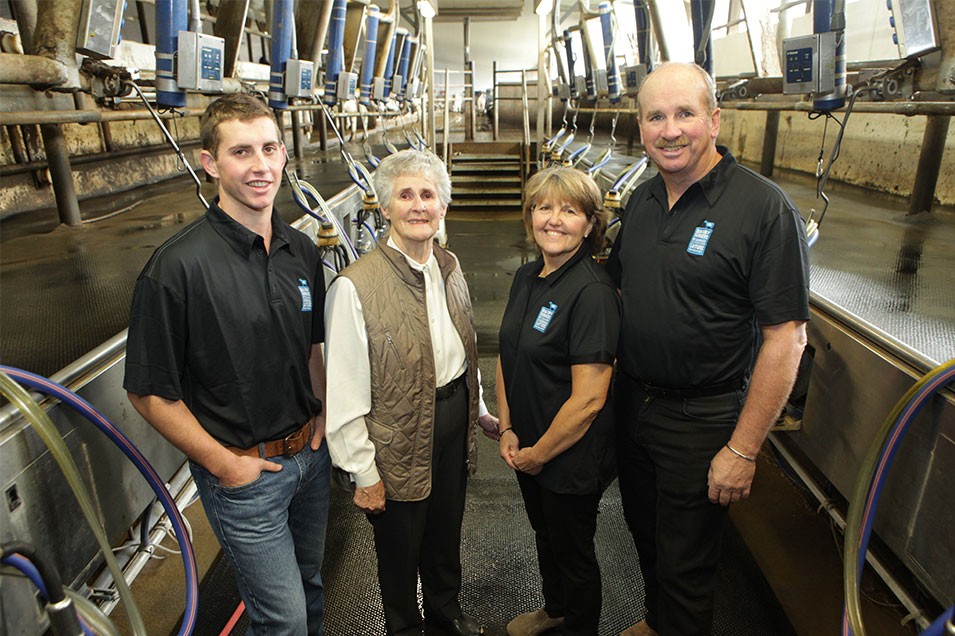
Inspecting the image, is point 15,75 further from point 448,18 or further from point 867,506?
point 448,18

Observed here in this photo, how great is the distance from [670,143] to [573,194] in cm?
23

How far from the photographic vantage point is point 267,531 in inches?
47.0

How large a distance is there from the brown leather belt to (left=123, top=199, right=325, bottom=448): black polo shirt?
0.06ft

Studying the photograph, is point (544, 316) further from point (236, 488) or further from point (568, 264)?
point (236, 488)

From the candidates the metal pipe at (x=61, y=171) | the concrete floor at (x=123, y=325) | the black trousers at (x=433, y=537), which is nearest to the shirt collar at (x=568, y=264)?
the black trousers at (x=433, y=537)

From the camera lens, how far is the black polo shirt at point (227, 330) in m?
1.01

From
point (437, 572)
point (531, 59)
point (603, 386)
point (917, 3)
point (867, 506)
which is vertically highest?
point (531, 59)

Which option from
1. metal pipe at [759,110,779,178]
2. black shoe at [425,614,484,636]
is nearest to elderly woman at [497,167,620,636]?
black shoe at [425,614,484,636]

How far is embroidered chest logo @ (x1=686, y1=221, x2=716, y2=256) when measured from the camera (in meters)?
1.19

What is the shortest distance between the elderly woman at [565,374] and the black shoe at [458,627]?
0.29 m

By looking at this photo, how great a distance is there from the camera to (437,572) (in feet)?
5.23

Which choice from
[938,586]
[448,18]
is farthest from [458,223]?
[448,18]

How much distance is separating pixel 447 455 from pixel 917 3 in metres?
2.57

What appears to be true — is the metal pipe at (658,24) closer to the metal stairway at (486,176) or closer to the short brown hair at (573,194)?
the short brown hair at (573,194)
